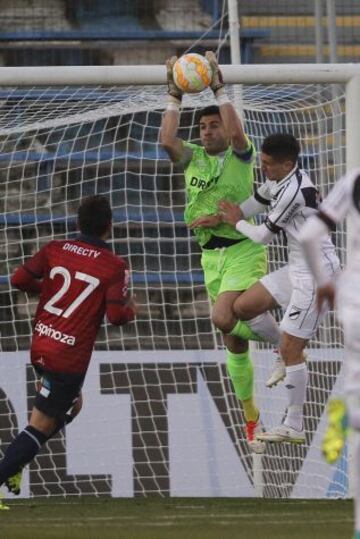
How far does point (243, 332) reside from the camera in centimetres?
933

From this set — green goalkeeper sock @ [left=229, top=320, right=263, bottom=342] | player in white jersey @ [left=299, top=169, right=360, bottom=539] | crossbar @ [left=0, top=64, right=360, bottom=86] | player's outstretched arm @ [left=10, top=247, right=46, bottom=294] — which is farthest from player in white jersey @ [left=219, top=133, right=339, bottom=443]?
player in white jersey @ [left=299, top=169, right=360, bottom=539]

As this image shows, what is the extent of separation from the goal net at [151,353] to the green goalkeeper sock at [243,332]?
1.00 metres

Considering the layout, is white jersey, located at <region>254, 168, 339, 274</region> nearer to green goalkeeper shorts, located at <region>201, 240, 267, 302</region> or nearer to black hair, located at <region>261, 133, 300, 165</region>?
black hair, located at <region>261, 133, 300, 165</region>

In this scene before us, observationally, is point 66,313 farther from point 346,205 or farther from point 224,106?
point 346,205

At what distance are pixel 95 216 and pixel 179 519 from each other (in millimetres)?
1768

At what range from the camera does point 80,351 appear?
842 centimetres

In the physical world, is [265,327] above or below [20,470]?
above

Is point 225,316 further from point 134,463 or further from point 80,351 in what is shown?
point 134,463

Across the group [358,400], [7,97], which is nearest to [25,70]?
[7,97]

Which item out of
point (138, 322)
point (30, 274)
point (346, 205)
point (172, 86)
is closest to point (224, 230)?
point (172, 86)

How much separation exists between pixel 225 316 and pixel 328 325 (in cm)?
143

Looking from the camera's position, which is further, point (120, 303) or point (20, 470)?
point (20, 470)

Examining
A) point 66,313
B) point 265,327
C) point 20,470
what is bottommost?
point 20,470

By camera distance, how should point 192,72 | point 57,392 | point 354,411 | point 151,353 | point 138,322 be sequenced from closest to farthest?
point 354,411 < point 57,392 < point 192,72 < point 151,353 < point 138,322
